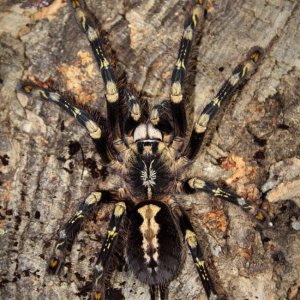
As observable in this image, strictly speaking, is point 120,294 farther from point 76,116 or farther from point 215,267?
point 76,116

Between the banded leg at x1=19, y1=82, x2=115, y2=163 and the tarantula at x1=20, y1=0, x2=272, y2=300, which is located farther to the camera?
the banded leg at x1=19, y1=82, x2=115, y2=163

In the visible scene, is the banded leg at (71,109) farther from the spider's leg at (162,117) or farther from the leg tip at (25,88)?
the spider's leg at (162,117)

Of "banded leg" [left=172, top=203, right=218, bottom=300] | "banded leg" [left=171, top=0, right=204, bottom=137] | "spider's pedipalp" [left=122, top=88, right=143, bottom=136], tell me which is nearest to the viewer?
"banded leg" [left=172, top=203, right=218, bottom=300]

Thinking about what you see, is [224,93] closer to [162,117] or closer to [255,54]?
[255,54]

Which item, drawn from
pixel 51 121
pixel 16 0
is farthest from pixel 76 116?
pixel 16 0

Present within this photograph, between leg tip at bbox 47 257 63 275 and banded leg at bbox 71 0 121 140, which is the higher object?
banded leg at bbox 71 0 121 140

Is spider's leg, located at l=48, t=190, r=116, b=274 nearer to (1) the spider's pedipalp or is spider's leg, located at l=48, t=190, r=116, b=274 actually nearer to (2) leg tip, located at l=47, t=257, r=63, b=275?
(2) leg tip, located at l=47, t=257, r=63, b=275

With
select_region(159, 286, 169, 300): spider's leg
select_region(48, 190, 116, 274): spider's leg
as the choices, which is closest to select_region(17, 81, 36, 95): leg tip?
select_region(48, 190, 116, 274): spider's leg
